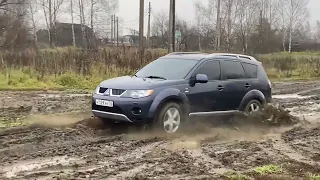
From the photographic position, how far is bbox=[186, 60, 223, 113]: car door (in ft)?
30.1

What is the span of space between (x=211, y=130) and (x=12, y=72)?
43.6 feet

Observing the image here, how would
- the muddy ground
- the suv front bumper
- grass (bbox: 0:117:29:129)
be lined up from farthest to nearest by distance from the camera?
grass (bbox: 0:117:29:129) < the suv front bumper < the muddy ground

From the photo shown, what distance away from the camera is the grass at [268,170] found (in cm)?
611

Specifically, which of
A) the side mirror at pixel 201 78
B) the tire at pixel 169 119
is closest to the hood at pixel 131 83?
the tire at pixel 169 119

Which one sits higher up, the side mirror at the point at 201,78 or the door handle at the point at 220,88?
the side mirror at the point at 201,78

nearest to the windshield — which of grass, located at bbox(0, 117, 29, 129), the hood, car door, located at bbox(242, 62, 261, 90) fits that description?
the hood

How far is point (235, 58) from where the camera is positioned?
34.0 feet

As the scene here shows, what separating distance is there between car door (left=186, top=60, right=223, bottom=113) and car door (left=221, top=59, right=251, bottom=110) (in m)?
0.19

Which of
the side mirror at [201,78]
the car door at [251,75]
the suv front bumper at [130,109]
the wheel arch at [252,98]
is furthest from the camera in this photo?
the car door at [251,75]

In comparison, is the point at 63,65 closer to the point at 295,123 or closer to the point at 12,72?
the point at 12,72

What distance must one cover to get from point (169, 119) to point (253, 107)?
2.49 meters

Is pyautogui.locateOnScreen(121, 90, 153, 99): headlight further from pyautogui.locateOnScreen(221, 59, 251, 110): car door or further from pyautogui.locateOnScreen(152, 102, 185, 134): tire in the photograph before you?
pyautogui.locateOnScreen(221, 59, 251, 110): car door

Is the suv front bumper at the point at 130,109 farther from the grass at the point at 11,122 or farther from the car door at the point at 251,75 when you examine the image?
the car door at the point at 251,75

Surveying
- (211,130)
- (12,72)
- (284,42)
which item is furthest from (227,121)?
(284,42)
